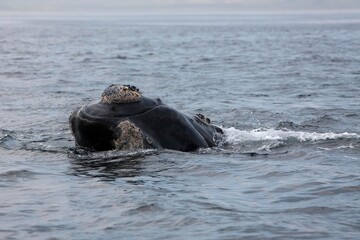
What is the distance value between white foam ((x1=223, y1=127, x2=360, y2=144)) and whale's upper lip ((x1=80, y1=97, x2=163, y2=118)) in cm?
219

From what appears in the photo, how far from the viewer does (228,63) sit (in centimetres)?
3162

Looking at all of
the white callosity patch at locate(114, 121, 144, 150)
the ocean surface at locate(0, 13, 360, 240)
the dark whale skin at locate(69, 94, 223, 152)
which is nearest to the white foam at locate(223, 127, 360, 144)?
the ocean surface at locate(0, 13, 360, 240)

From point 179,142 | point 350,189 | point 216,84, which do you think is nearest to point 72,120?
point 179,142

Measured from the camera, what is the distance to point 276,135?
536 inches

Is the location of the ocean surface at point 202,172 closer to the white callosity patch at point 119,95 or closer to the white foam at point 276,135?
the white foam at point 276,135

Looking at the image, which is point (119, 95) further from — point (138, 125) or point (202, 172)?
point (202, 172)

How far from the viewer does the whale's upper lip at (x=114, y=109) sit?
35.4 feet

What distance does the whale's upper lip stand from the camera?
35.4 feet

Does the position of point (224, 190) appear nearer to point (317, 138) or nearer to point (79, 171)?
point (79, 171)

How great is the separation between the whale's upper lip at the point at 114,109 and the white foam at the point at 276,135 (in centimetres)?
219

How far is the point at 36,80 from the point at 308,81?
27.1ft

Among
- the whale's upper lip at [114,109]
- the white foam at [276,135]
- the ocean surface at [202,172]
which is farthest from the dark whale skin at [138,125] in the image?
the white foam at [276,135]

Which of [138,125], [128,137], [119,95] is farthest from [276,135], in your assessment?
[119,95]

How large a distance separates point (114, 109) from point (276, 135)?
147 inches
